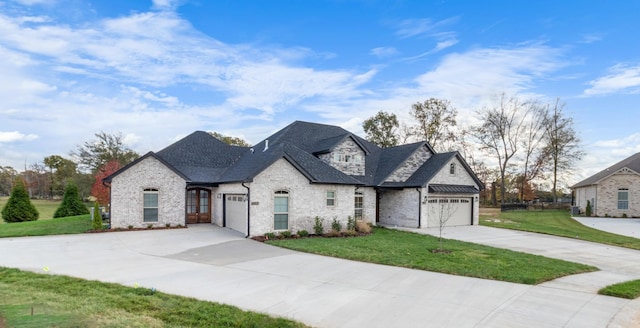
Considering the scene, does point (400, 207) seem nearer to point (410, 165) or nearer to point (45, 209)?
point (410, 165)

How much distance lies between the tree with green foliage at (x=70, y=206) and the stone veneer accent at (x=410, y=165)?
22946mm

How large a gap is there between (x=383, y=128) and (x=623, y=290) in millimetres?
38393

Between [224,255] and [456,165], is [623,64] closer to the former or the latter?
[456,165]

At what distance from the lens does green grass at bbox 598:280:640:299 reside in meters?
7.92

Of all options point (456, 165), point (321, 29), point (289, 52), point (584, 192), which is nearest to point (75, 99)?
point (289, 52)

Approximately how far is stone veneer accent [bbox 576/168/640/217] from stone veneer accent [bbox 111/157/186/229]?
123 feet

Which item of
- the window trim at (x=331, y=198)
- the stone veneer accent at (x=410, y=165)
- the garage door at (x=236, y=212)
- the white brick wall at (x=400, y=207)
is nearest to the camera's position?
the garage door at (x=236, y=212)

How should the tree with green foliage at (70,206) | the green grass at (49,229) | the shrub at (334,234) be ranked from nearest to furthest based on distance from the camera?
the green grass at (49,229), the shrub at (334,234), the tree with green foliage at (70,206)

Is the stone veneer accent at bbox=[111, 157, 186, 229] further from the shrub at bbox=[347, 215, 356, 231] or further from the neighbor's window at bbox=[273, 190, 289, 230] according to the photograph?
the shrub at bbox=[347, 215, 356, 231]

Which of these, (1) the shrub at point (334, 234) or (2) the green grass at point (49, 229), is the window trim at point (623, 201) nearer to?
(1) the shrub at point (334, 234)

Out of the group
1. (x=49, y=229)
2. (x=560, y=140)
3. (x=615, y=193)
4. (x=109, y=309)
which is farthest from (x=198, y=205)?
(x=560, y=140)

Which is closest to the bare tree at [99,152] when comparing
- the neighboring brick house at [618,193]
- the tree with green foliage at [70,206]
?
the tree with green foliage at [70,206]

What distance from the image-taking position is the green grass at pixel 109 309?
5.53 metres

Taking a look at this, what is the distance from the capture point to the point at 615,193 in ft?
109
